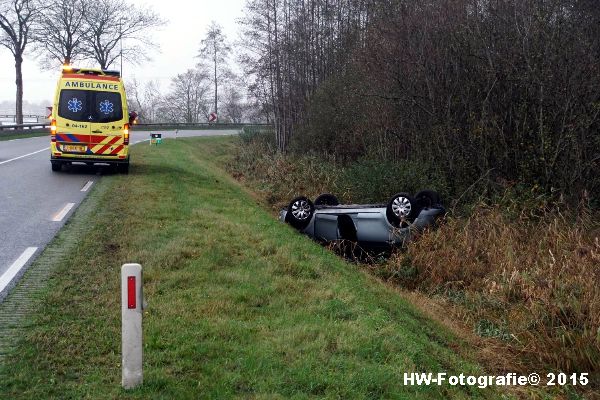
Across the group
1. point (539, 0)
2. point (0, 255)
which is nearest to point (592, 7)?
point (539, 0)

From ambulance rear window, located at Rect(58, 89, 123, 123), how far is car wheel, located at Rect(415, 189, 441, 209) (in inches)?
312

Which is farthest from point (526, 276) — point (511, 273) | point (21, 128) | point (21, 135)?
point (21, 128)

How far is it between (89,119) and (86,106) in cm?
34

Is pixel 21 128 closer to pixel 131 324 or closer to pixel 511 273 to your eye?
pixel 511 273

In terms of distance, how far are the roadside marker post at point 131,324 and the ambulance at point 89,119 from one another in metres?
11.7

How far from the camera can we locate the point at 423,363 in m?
5.09

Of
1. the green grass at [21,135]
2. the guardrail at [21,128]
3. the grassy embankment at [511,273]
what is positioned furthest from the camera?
the guardrail at [21,128]

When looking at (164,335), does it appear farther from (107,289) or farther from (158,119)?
(158,119)

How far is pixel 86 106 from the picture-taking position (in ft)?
48.5

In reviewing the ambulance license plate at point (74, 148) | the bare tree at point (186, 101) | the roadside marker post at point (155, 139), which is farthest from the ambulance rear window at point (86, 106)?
the bare tree at point (186, 101)

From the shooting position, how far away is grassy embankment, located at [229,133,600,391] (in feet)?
20.3

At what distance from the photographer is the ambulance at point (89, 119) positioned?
14734mm

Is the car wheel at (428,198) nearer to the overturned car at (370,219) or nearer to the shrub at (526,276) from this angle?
the overturned car at (370,219)

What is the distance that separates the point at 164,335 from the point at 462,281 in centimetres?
557
